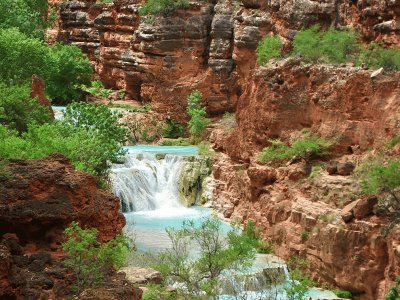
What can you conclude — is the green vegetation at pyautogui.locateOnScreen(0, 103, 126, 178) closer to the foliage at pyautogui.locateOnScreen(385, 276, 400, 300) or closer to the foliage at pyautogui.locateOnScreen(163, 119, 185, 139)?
the foliage at pyautogui.locateOnScreen(385, 276, 400, 300)

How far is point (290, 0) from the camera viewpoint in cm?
3862

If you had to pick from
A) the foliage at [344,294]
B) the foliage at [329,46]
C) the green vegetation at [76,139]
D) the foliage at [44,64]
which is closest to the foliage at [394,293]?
the foliage at [344,294]

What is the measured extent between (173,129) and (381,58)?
2082cm

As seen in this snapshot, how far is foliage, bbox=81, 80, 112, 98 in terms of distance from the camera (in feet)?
181

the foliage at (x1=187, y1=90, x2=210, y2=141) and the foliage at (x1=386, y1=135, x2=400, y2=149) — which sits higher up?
the foliage at (x1=386, y1=135, x2=400, y2=149)

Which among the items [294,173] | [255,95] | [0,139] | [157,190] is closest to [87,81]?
[157,190]

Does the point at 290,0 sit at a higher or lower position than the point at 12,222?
higher

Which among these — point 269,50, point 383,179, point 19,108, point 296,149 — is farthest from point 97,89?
point 383,179

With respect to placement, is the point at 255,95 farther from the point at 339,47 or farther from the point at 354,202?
the point at 354,202

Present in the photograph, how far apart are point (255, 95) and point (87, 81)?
939 inches

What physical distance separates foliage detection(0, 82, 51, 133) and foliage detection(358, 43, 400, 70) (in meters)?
12.3

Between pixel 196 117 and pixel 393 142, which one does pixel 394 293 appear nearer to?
pixel 393 142

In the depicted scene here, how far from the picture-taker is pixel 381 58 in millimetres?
30406

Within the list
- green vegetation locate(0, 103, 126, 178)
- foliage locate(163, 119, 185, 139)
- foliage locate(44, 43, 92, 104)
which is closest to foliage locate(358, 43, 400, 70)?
green vegetation locate(0, 103, 126, 178)
